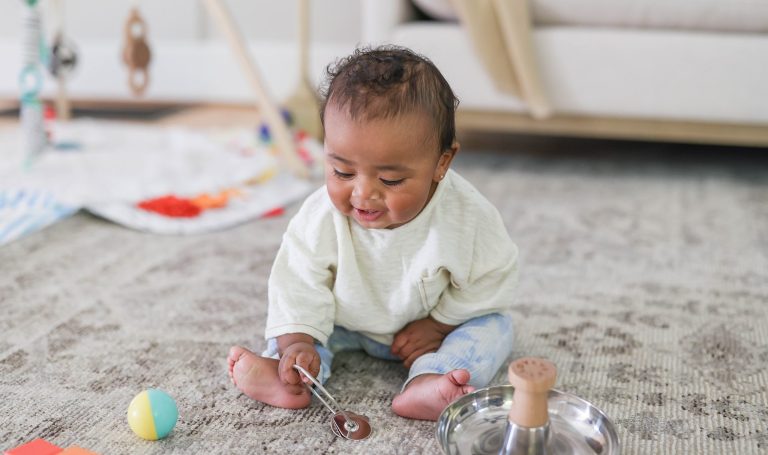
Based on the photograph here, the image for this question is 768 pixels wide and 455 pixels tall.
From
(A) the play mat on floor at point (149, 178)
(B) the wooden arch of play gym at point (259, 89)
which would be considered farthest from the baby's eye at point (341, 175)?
(B) the wooden arch of play gym at point (259, 89)

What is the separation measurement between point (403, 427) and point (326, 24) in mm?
2136

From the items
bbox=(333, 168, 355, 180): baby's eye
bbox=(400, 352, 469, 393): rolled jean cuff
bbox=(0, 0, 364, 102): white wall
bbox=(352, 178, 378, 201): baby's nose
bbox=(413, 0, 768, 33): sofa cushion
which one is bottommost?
bbox=(0, 0, 364, 102): white wall

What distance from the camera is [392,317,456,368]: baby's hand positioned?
82 centimetres

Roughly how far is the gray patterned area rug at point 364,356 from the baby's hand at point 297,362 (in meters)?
0.03

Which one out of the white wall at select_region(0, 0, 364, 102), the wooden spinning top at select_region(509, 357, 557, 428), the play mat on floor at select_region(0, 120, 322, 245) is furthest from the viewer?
the white wall at select_region(0, 0, 364, 102)

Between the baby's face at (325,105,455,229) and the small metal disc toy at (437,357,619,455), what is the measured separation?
0.19 meters

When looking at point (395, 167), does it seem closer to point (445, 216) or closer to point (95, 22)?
point (445, 216)

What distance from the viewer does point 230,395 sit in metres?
0.76

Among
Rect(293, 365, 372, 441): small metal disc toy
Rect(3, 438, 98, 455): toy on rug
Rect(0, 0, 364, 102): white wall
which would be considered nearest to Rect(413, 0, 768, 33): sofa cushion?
Rect(0, 0, 364, 102): white wall

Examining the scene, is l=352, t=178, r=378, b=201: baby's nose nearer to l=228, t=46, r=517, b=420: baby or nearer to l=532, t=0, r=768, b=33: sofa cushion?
l=228, t=46, r=517, b=420: baby

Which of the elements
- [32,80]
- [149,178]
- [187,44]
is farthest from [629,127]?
[187,44]

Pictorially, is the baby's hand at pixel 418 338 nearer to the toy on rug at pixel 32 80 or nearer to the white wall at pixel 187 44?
the toy on rug at pixel 32 80

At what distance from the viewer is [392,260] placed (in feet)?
2.61

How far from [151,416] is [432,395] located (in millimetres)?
A: 241
